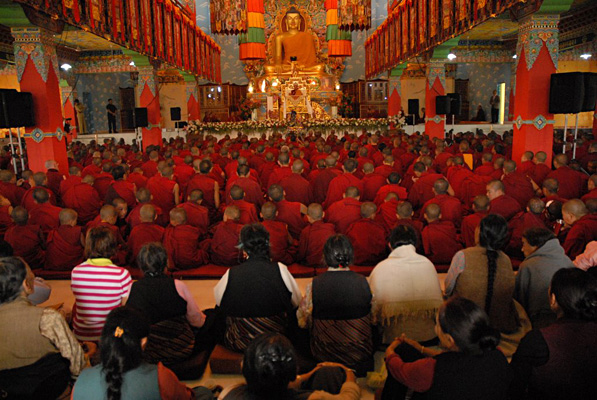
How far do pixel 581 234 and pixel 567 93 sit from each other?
445cm

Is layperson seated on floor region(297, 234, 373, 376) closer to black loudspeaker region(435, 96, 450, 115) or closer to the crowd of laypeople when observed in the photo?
the crowd of laypeople

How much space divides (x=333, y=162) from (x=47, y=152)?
509cm

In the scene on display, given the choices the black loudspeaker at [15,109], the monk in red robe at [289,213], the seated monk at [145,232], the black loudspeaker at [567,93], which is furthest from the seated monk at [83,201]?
the black loudspeaker at [567,93]

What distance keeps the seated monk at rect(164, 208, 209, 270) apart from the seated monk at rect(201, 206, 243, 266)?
0.24 meters

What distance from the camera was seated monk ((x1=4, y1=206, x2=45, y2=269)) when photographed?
533 centimetres

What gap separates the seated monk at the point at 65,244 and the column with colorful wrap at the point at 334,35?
17.4 meters

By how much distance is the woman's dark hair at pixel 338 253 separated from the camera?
307 cm

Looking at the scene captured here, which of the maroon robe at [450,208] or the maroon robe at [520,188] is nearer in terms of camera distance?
the maroon robe at [450,208]

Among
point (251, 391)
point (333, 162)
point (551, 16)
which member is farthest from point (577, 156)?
point (251, 391)

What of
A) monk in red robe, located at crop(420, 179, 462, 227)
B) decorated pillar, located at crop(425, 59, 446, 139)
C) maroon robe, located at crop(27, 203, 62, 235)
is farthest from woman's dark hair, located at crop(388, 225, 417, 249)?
decorated pillar, located at crop(425, 59, 446, 139)

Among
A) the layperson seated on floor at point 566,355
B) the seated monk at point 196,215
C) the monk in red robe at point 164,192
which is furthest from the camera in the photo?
the monk in red robe at point 164,192

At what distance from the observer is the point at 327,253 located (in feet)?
10.2

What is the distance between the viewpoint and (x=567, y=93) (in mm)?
7871

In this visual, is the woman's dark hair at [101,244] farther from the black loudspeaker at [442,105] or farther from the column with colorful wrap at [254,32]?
the column with colorful wrap at [254,32]
